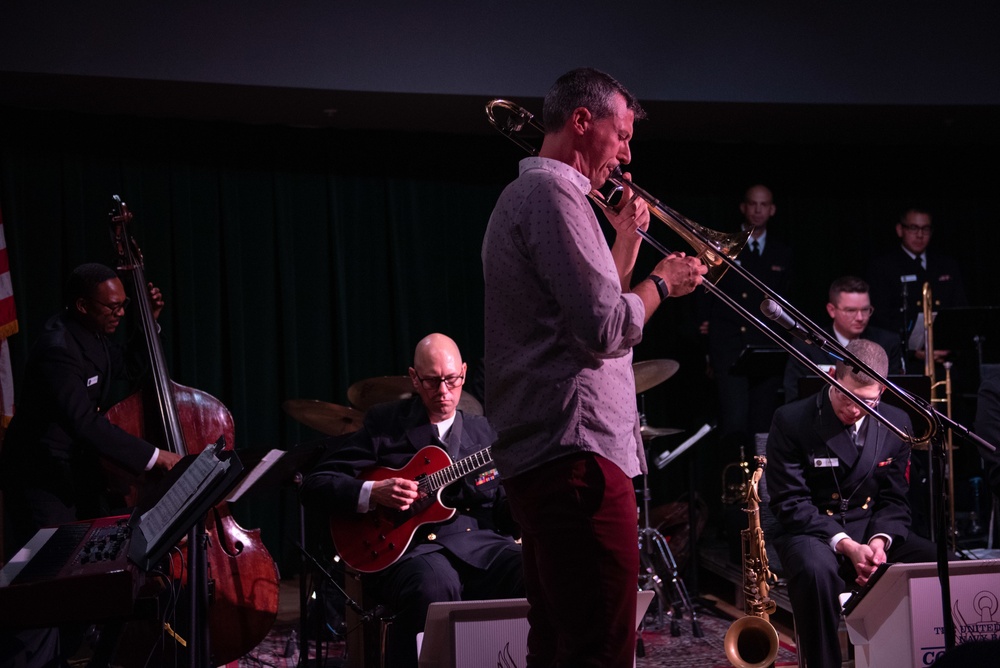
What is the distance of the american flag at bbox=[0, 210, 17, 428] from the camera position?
5.07 metres

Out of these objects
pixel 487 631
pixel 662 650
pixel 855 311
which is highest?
pixel 855 311

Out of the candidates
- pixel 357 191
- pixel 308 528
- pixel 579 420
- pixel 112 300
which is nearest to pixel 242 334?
pixel 357 191

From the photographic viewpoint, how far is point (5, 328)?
5.15 m

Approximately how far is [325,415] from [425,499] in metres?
1.10

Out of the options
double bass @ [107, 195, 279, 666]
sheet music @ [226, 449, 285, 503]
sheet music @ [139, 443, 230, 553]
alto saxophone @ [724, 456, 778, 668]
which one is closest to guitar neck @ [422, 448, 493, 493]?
sheet music @ [226, 449, 285, 503]

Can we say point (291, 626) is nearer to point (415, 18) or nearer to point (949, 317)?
point (415, 18)

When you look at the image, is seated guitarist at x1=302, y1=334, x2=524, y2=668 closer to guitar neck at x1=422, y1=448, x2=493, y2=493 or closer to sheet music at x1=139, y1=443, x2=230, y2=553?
guitar neck at x1=422, y1=448, x2=493, y2=493

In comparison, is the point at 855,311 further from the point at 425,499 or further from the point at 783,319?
the point at 783,319

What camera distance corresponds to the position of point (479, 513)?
405 centimetres


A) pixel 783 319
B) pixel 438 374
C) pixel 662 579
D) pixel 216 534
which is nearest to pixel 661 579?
pixel 662 579

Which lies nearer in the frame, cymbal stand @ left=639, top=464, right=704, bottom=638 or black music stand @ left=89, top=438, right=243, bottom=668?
black music stand @ left=89, top=438, right=243, bottom=668

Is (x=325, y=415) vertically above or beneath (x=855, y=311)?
beneath

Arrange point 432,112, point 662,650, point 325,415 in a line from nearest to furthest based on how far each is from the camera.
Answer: point 662,650, point 325,415, point 432,112

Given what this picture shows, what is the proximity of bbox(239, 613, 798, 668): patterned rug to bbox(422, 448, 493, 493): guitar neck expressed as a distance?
107cm
